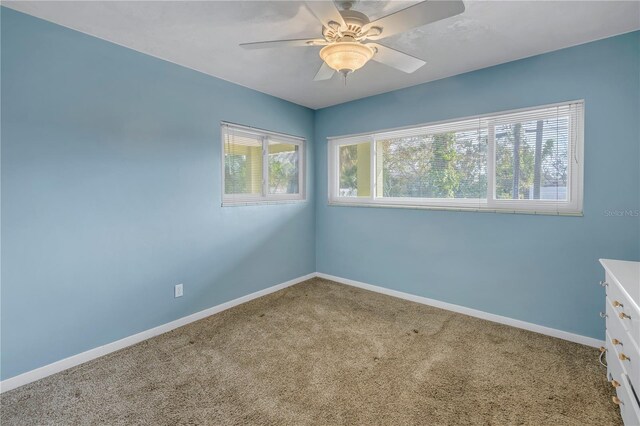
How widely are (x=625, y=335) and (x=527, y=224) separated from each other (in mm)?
1258

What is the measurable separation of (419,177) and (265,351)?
233cm

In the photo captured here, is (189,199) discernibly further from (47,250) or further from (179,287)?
(47,250)

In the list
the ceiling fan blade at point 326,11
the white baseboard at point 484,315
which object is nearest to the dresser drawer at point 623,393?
the white baseboard at point 484,315

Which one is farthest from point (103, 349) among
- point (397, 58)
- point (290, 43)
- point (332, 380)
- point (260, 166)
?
point (397, 58)

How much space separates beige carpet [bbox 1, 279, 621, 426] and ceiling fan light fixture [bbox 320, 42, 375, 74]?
196 centimetres

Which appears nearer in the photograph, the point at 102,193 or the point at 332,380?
the point at 332,380

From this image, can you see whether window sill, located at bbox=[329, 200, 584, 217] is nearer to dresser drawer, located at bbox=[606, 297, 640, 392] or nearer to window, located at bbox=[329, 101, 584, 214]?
window, located at bbox=[329, 101, 584, 214]

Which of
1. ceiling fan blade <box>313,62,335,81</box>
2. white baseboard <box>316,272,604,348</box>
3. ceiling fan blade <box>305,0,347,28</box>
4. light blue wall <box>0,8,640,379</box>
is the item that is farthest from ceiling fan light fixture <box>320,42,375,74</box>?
white baseboard <box>316,272,604,348</box>

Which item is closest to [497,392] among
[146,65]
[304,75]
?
[304,75]

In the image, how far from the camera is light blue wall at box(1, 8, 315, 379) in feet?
6.25

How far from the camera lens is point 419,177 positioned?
3312 mm

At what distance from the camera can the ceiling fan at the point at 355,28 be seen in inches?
53.3

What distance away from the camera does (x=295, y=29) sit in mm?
2035

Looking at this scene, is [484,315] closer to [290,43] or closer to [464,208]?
[464,208]
